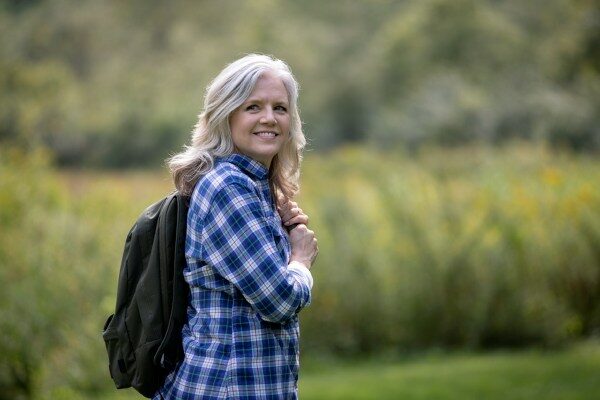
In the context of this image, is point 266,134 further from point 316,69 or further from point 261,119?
point 316,69

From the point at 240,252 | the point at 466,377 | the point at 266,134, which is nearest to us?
the point at 240,252

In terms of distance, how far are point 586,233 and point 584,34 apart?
2615mm

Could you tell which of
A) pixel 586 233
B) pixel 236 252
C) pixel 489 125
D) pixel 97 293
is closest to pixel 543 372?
pixel 586 233

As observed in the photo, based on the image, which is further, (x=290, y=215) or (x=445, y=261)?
(x=445, y=261)

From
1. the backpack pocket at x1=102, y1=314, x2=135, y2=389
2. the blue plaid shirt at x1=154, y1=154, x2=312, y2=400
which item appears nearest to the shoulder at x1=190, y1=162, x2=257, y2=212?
the blue plaid shirt at x1=154, y1=154, x2=312, y2=400

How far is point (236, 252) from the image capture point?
2.57 m

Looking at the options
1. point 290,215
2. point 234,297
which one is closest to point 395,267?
point 290,215

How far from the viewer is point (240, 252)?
2.56 meters

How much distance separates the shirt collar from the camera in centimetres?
276

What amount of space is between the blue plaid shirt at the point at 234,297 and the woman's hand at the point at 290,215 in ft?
0.64

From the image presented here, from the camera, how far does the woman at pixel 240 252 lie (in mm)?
2578

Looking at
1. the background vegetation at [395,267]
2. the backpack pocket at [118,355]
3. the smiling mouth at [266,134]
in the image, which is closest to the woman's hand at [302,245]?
the smiling mouth at [266,134]

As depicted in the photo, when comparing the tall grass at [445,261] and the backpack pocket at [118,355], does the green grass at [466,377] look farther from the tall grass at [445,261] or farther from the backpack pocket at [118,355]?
the backpack pocket at [118,355]

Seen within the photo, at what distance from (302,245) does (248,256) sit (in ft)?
1.05
